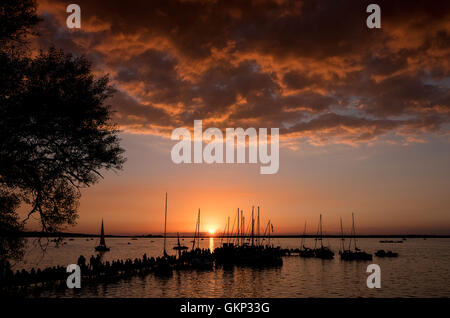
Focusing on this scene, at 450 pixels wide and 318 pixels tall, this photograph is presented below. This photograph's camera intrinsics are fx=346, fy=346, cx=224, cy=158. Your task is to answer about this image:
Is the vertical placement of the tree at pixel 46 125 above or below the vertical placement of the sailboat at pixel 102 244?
above

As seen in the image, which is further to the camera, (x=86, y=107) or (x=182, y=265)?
(x=182, y=265)

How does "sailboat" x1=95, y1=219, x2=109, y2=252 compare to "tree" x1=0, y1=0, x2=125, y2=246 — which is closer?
"tree" x1=0, y1=0, x2=125, y2=246

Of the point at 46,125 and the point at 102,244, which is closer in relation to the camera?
the point at 46,125

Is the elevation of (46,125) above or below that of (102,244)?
above

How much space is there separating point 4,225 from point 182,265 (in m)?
58.9

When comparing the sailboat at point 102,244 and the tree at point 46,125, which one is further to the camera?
the sailboat at point 102,244

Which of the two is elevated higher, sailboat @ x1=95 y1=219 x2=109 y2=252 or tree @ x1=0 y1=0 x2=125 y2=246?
tree @ x1=0 y1=0 x2=125 y2=246
